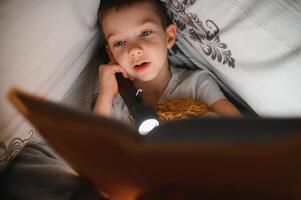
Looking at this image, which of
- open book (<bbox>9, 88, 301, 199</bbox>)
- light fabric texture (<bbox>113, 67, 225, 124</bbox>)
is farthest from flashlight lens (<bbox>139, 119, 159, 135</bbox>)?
open book (<bbox>9, 88, 301, 199</bbox>)

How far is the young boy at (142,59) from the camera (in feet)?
3.19

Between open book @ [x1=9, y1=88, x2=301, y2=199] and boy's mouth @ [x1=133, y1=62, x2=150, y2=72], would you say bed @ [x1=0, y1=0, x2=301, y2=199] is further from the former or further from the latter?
open book @ [x1=9, y1=88, x2=301, y2=199]

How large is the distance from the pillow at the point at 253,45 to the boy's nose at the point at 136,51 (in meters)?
0.14

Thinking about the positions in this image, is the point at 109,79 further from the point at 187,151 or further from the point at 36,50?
the point at 187,151

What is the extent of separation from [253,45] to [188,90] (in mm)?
258

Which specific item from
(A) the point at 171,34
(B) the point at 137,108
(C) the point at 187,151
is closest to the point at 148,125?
(B) the point at 137,108

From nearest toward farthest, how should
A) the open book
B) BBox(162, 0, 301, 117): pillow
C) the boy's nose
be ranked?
the open book < BBox(162, 0, 301, 117): pillow < the boy's nose

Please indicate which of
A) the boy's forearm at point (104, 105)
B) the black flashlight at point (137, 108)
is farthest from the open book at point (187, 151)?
the boy's forearm at point (104, 105)

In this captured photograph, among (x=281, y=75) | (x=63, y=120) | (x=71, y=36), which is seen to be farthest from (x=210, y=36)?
(x=63, y=120)

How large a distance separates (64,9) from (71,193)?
17.0 inches

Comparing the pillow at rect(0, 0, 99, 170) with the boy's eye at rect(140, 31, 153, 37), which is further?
the boy's eye at rect(140, 31, 153, 37)

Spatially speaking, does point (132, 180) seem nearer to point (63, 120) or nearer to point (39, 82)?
point (63, 120)

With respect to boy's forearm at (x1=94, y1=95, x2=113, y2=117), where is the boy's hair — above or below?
above

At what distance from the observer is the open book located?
0.38m
